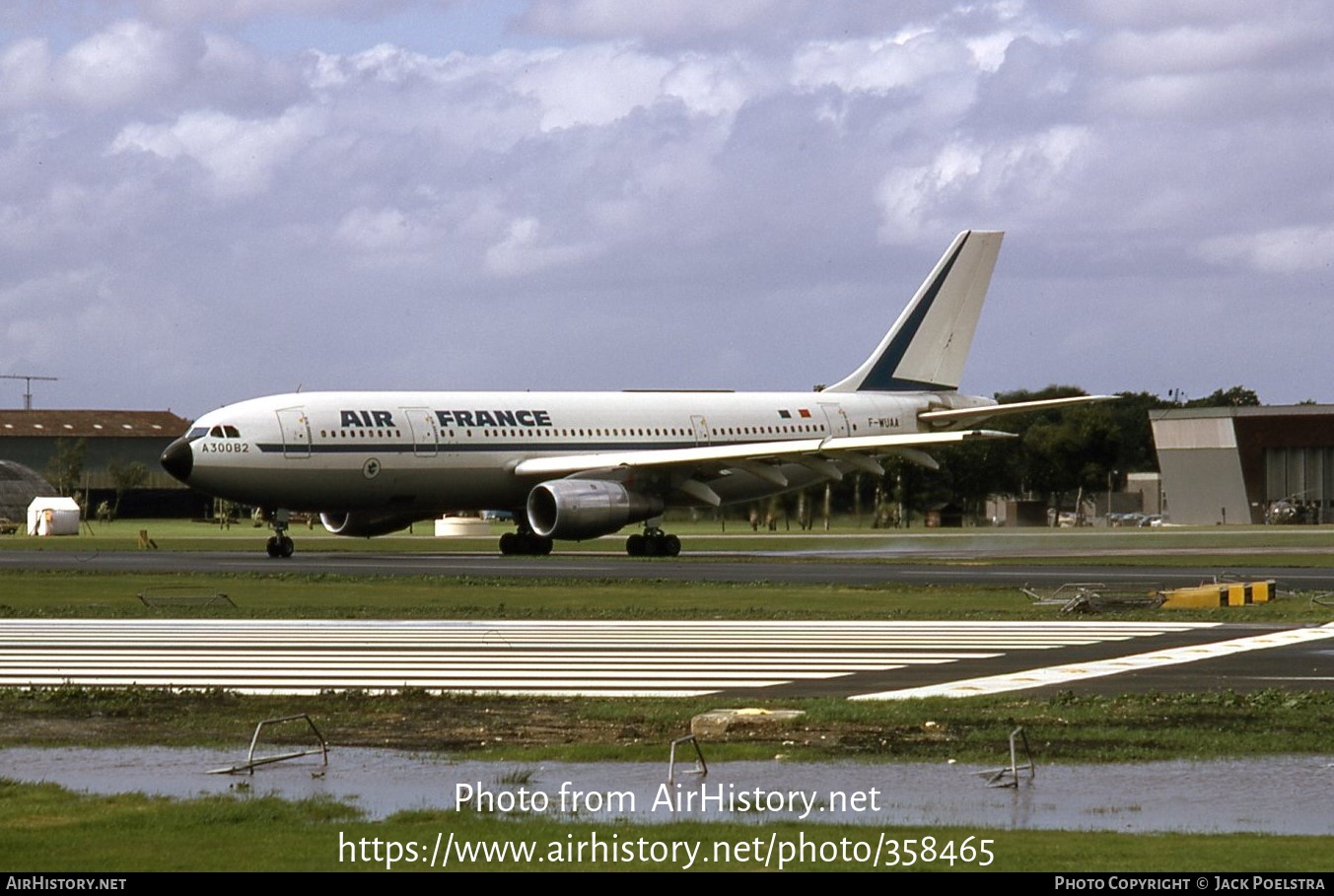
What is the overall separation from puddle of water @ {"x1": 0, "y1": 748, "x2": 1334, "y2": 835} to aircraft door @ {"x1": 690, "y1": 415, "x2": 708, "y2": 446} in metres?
41.4

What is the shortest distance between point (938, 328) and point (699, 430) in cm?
1016

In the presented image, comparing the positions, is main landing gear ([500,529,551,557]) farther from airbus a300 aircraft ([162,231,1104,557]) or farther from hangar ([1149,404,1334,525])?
hangar ([1149,404,1334,525])

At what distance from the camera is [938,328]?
62375 millimetres

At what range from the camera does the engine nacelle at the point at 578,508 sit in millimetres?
49625

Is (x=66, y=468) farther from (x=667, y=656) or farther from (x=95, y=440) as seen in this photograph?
(x=667, y=656)

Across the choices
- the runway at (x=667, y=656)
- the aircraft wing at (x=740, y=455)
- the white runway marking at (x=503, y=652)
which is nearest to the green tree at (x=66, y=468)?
the aircraft wing at (x=740, y=455)

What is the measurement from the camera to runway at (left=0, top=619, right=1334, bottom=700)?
20406 mm

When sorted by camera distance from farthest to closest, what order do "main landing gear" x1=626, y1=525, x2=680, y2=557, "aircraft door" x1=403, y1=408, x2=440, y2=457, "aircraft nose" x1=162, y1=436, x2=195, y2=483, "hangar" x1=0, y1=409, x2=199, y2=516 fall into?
"hangar" x1=0, y1=409, x2=199, y2=516, "main landing gear" x1=626, y1=525, x2=680, y2=557, "aircraft door" x1=403, y1=408, x2=440, y2=457, "aircraft nose" x1=162, y1=436, x2=195, y2=483

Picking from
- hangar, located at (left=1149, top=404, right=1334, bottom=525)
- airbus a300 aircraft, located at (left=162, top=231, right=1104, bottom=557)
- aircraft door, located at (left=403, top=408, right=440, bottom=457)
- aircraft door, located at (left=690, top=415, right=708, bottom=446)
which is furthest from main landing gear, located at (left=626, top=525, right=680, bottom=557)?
hangar, located at (left=1149, top=404, right=1334, bottom=525)

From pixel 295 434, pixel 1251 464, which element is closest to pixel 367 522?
pixel 295 434

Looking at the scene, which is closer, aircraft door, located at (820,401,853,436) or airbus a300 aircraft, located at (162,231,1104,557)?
airbus a300 aircraft, located at (162,231,1104,557)

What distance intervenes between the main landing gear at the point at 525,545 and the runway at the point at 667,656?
78.8ft
